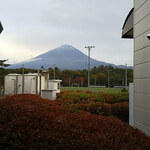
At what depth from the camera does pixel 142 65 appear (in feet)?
13.2

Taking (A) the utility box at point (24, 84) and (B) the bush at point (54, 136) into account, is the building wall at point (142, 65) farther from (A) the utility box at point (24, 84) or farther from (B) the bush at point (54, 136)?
(A) the utility box at point (24, 84)

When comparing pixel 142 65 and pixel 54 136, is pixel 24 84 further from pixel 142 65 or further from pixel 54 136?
Answer: pixel 54 136

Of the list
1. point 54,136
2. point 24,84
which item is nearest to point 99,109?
point 54,136

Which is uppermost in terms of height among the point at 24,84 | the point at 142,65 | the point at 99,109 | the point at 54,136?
the point at 142,65

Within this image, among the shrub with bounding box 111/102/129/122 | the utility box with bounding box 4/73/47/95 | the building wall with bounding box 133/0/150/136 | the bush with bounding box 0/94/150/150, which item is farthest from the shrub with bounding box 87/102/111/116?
the utility box with bounding box 4/73/47/95

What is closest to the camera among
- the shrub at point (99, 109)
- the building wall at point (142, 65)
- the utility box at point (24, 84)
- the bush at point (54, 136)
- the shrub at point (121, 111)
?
the bush at point (54, 136)

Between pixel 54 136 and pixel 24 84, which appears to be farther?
pixel 24 84

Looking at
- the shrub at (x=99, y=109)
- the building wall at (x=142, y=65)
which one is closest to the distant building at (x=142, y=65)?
the building wall at (x=142, y=65)

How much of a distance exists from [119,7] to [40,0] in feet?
10.9

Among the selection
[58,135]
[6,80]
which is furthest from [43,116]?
[6,80]

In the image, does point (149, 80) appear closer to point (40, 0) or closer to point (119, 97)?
point (40, 0)

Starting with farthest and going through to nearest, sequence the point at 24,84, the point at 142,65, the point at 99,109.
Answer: the point at 24,84, the point at 99,109, the point at 142,65

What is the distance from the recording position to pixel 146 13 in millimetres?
3875

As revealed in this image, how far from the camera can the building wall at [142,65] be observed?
12.4 ft
